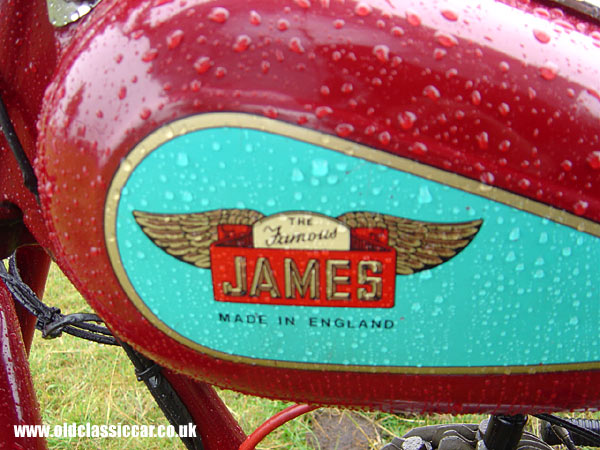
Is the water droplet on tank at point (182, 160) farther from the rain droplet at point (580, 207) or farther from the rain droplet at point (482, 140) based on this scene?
the rain droplet at point (580, 207)

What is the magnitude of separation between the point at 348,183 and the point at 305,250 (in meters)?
→ 0.08

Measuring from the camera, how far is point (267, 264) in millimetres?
634

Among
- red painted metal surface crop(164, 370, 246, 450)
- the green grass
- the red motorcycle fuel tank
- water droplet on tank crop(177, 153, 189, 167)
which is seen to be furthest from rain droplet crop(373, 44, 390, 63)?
the green grass

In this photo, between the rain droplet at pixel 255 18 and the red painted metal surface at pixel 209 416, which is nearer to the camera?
the rain droplet at pixel 255 18

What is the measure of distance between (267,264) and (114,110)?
22 cm

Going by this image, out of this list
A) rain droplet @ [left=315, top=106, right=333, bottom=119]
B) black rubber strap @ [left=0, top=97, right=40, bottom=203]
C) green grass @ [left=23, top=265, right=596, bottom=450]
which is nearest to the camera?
rain droplet @ [left=315, top=106, right=333, bottom=119]

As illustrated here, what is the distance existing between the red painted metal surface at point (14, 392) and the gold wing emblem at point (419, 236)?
63cm

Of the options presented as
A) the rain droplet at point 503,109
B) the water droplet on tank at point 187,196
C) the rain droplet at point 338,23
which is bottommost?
the water droplet on tank at point 187,196

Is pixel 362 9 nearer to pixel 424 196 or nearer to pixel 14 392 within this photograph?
pixel 424 196

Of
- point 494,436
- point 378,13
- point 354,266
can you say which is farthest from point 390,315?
point 494,436

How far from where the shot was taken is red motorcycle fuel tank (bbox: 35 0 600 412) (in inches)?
23.2

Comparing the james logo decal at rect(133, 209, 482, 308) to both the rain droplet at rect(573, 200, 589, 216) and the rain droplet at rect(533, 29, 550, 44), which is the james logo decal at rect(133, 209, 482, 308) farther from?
the rain droplet at rect(533, 29, 550, 44)

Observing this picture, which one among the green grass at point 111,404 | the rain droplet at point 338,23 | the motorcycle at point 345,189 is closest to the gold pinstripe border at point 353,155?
the motorcycle at point 345,189

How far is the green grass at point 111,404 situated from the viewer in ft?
6.01
